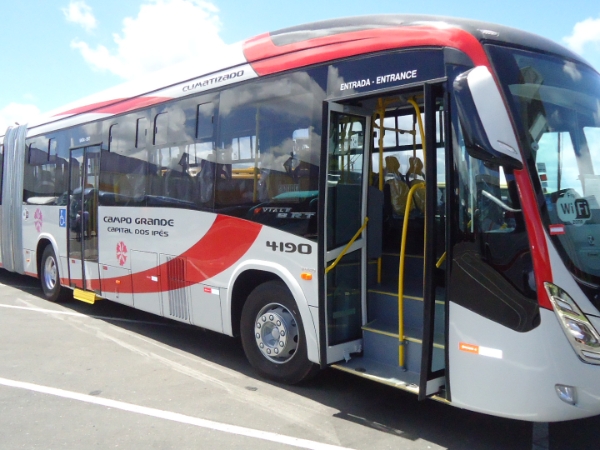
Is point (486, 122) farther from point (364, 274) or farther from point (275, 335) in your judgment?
point (275, 335)

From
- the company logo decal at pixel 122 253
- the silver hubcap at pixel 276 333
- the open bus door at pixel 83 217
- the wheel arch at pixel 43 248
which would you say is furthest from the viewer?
the wheel arch at pixel 43 248

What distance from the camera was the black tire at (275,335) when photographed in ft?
18.7

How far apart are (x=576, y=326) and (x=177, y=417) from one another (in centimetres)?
326

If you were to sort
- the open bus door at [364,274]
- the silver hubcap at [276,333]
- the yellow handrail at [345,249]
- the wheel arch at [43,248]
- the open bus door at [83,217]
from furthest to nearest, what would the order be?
the wheel arch at [43,248], the open bus door at [83,217], the silver hubcap at [276,333], the yellow handrail at [345,249], the open bus door at [364,274]

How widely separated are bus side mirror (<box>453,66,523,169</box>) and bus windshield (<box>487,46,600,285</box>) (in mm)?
182

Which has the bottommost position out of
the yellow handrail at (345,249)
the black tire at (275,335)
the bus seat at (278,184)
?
the black tire at (275,335)

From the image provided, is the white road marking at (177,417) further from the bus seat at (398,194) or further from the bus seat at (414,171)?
the bus seat at (414,171)

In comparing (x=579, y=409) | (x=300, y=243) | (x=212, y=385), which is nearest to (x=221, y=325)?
(x=212, y=385)

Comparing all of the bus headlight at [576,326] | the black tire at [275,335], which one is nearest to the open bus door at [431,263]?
the bus headlight at [576,326]

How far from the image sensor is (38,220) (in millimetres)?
10711

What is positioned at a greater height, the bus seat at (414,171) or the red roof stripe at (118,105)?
the red roof stripe at (118,105)

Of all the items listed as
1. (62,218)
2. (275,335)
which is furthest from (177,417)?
(62,218)

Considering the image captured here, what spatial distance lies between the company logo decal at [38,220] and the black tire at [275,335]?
6.02 meters

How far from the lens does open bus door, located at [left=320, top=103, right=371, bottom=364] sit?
5.29 m
